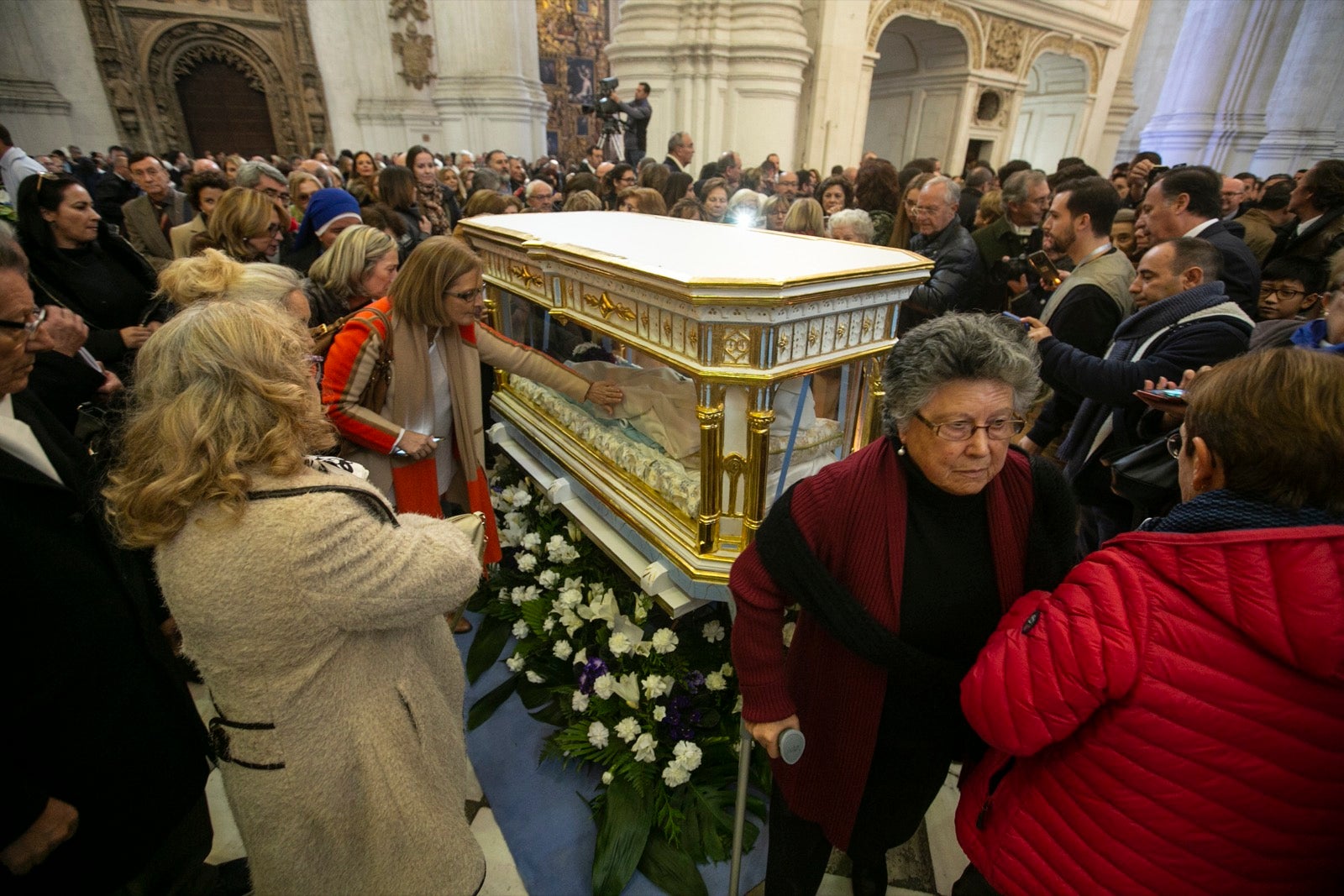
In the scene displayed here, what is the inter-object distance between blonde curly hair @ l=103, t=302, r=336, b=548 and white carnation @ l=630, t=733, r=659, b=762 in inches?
62.0

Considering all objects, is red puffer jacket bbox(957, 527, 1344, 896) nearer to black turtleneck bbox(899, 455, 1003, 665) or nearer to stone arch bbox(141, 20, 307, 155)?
black turtleneck bbox(899, 455, 1003, 665)

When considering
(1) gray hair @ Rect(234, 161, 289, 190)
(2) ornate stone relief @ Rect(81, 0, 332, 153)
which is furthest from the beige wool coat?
(2) ornate stone relief @ Rect(81, 0, 332, 153)

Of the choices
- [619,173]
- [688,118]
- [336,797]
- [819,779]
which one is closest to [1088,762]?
[819,779]

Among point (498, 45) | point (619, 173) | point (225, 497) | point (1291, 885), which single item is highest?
point (498, 45)

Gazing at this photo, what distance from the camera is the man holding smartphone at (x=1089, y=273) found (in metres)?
2.56

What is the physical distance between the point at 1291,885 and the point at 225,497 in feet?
5.92

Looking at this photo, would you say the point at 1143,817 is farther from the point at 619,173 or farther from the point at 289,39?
the point at 289,39

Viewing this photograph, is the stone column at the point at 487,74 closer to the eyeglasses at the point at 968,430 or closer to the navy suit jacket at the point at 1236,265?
the navy suit jacket at the point at 1236,265

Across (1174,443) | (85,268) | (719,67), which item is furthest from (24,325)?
(719,67)

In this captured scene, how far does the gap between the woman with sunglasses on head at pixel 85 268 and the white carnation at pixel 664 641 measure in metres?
2.42

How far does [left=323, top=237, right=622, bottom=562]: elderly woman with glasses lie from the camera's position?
87.4 inches

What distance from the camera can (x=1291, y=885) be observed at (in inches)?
36.3

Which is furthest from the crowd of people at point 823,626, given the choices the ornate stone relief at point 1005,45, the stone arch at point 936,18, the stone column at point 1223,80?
the stone column at point 1223,80

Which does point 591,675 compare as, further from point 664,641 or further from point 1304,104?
point 1304,104
